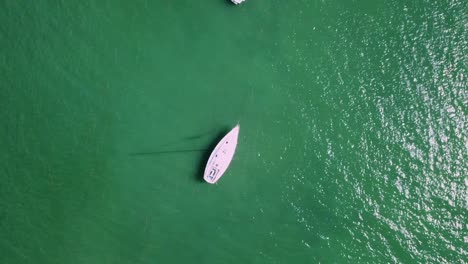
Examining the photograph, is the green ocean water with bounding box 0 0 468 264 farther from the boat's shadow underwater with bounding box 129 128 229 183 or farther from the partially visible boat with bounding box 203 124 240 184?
the partially visible boat with bounding box 203 124 240 184

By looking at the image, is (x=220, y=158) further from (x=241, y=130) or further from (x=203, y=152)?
(x=241, y=130)

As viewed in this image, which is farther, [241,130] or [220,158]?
[241,130]

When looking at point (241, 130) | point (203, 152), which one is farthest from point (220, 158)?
point (241, 130)

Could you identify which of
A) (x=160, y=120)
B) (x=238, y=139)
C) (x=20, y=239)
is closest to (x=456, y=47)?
(x=238, y=139)

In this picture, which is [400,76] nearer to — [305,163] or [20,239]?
[305,163]

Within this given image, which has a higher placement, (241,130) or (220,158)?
(241,130)
